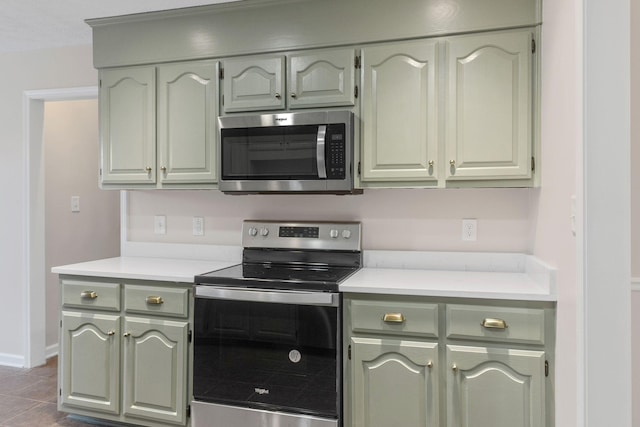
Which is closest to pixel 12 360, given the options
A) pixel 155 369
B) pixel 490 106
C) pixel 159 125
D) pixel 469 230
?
pixel 155 369

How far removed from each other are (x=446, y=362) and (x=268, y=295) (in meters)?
0.83

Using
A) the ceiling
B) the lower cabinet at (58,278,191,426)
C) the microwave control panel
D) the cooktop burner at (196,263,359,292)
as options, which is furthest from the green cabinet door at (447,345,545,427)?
the ceiling

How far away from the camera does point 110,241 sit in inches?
171

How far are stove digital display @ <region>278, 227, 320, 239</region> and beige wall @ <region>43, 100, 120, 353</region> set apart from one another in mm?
2183

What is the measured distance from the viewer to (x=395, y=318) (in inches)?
82.2

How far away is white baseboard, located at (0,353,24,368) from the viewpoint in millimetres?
3578

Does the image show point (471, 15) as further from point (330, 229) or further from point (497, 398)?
point (497, 398)

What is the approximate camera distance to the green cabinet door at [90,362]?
8.36 ft

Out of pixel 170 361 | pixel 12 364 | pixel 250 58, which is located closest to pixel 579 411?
pixel 170 361

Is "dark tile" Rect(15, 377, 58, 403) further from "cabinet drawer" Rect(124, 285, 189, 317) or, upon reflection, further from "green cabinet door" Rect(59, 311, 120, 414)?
"cabinet drawer" Rect(124, 285, 189, 317)

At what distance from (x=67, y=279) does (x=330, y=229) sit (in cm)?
148

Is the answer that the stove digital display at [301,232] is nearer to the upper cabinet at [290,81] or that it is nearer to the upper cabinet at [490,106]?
the upper cabinet at [290,81]

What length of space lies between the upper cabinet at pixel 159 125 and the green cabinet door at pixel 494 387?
1.61 metres

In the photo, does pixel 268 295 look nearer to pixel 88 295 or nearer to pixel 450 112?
pixel 88 295
